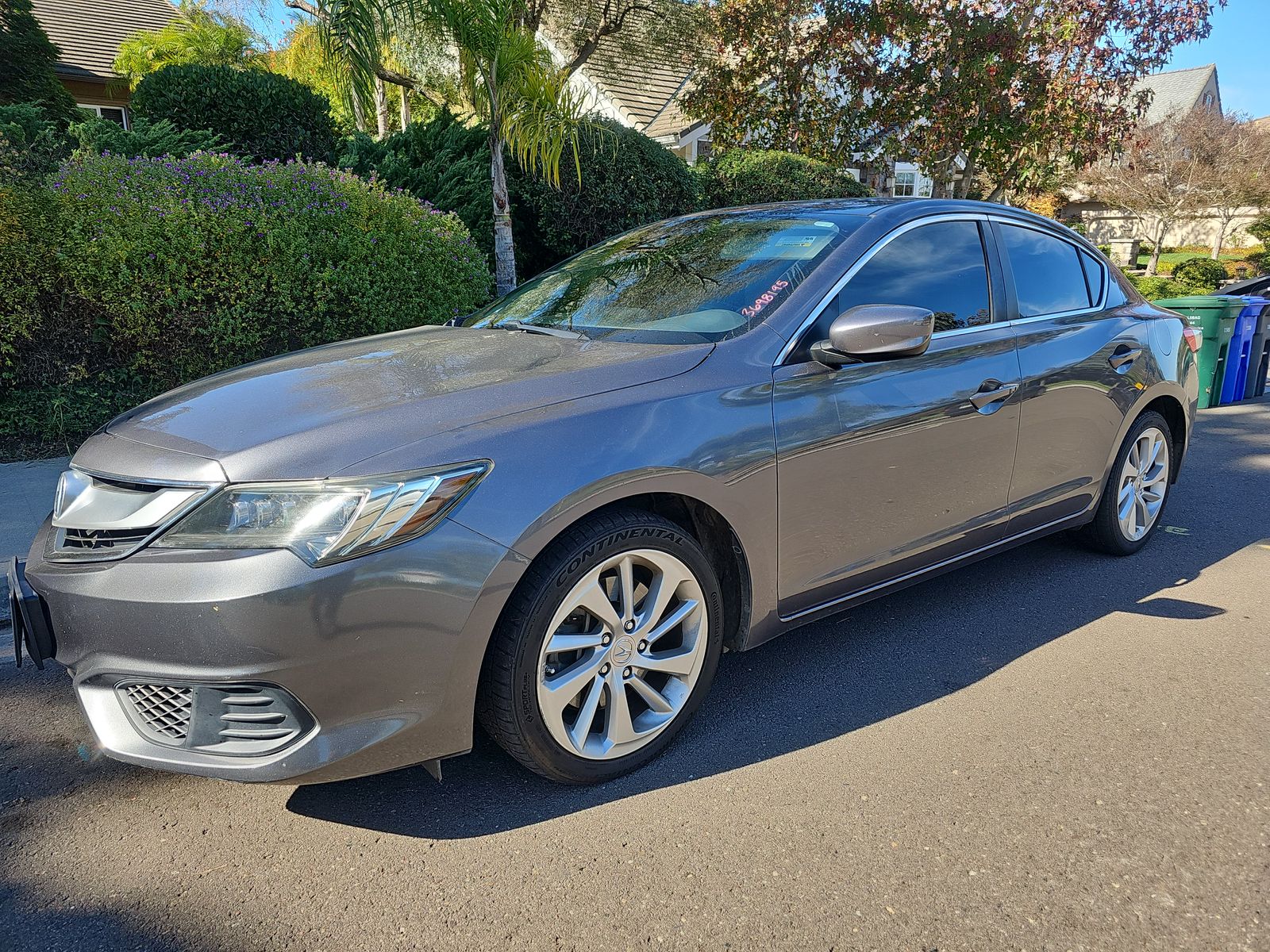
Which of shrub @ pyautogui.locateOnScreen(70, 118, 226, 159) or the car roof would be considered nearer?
the car roof

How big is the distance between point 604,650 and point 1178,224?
44.1m

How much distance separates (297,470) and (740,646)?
1529mm

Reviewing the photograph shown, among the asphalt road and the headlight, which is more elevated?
the headlight

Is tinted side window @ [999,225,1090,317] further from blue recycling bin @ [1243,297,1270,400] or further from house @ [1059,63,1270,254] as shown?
house @ [1059,63,1270,254]

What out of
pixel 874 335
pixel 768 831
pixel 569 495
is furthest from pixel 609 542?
pixel 874 335

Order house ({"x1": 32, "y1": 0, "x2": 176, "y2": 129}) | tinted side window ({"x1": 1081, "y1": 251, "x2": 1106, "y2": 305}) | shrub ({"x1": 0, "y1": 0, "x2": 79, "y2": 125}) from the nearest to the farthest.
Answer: tinted side window ({"x1": 1081, "y1": 251, "x2": 1106, "y2": 305}) → shrub ({"x1": 0, "y1": 0, "x2": 79, "y2": 125}) → house ({"x1": 32, "y1": 0, "x2": 176, "y2": 129})

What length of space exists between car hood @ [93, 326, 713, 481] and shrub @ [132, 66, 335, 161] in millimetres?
7204

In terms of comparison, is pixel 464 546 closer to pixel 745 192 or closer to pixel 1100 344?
pixel 1100 344

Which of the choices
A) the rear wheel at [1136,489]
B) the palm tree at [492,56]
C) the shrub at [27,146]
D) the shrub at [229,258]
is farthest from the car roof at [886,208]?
the shrub at [27,146]

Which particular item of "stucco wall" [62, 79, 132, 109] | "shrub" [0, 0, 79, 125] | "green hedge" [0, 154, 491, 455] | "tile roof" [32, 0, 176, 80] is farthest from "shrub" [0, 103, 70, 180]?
"tile roof" [32, 0, 176, 80]

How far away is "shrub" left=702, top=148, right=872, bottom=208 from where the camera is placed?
38.8ft

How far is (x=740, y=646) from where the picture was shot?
304 centimetres

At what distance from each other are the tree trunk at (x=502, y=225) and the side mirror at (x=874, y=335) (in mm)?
5503

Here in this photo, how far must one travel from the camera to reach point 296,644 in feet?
6.97
